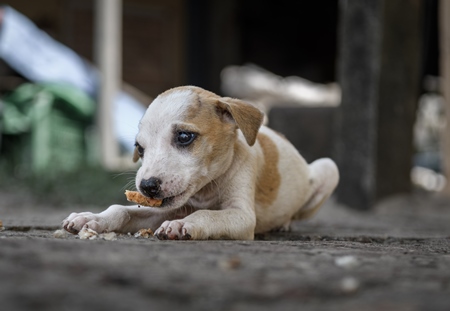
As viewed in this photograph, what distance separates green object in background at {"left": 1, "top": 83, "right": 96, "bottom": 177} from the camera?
32.0 ft

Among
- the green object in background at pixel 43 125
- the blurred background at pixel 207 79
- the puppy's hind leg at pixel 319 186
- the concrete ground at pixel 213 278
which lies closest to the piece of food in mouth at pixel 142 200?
the concrete ground at pixel 213 278

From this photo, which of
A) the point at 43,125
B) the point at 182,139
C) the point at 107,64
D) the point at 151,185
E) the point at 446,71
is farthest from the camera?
the point at 107,64

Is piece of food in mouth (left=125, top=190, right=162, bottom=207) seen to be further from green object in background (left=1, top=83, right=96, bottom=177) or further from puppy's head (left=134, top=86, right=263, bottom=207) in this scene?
green object in background (left=1, top=83, right=96, bottom=177)

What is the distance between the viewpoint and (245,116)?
3.66 metres

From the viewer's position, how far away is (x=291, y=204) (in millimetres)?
4324

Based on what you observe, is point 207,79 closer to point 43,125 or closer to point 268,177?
point 43,125

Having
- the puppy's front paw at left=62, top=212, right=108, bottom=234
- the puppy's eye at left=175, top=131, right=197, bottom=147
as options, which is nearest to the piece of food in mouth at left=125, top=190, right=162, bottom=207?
the puppy's front paw at left=62, top=212, right=108, bottom=234

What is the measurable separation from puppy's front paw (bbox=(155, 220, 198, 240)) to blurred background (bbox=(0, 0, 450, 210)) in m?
2.52

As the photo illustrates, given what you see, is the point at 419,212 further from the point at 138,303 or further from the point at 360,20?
the point at 138,303

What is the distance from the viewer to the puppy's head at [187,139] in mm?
3312

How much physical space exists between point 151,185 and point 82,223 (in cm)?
40

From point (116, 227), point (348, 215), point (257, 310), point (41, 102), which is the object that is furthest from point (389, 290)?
point (41, 102)

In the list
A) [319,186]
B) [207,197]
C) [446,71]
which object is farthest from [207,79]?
[207,197]

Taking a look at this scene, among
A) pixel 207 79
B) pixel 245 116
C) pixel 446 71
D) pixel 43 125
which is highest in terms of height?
pixel 207 79
